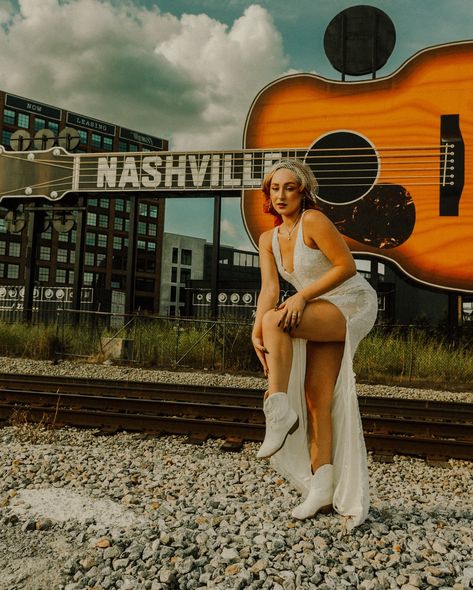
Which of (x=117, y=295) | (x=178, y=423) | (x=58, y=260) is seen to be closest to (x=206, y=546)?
(x=178, y=423)

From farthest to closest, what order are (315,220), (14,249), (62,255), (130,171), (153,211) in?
1. (153,211)
2. (62,255)
3. (14,249)
4. (130,171)
5. (315,220)

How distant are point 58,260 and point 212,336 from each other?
62.6 meters

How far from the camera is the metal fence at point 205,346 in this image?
11195mm

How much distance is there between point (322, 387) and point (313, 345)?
0.25 m

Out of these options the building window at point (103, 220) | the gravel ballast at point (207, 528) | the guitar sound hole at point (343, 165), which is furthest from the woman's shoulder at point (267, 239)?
the building window at point (103, 220)

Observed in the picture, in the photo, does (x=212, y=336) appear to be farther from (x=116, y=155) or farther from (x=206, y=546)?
(x=206, y=546)

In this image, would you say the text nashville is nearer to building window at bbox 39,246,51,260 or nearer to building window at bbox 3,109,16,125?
building window at bbox 39,246,51,260

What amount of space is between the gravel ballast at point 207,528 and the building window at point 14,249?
66463 millimetres

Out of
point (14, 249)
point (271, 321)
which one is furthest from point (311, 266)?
point (14, 249)

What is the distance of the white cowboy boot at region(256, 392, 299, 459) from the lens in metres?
2.86

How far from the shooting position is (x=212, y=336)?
12.7 m

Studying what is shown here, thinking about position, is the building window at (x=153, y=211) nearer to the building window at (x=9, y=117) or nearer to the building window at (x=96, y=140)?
the building window at (x=96, y=140)

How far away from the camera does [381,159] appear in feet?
44.7

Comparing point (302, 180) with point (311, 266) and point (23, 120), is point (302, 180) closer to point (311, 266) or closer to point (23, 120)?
point (311, 266)
